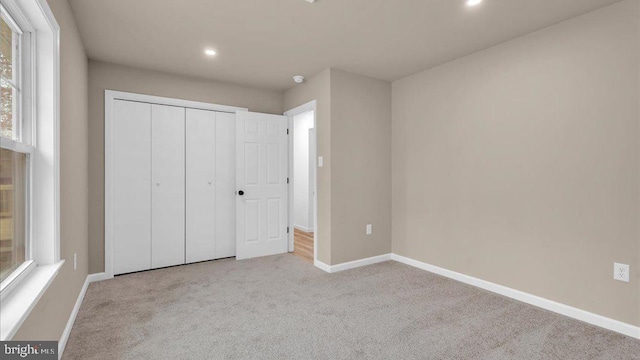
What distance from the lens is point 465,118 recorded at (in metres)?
3.26

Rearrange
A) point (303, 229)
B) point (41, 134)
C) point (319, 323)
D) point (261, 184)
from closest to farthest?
point (41, 134), point (319, 323), point (261, 184), point (303, 229)

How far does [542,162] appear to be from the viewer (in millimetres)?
2662

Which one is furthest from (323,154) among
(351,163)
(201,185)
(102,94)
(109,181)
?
(102,94)

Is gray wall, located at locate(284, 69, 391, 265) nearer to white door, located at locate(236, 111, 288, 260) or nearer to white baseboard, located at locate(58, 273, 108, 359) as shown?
white door, located at locate(236, 111, 288, 260)

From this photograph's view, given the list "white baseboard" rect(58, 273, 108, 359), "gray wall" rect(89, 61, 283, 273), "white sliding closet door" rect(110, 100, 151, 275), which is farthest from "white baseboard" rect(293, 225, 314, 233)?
"white baseboard" rect(58, 273, 108, 359)

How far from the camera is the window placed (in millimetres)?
1469

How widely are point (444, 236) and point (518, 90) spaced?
1.66 metres

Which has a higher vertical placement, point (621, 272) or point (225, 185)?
point (225, 185)

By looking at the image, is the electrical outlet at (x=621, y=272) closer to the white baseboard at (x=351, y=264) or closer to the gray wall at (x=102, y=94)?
the white baseboard at (x=351, y=264)

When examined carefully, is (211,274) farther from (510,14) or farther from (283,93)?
(510,14)

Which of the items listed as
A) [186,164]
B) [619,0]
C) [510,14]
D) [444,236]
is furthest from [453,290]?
[186,164]

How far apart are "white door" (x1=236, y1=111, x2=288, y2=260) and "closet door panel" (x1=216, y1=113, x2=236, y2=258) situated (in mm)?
139

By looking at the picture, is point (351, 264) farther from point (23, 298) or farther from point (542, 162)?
point (23, 298)

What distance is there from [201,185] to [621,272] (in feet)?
13.7
